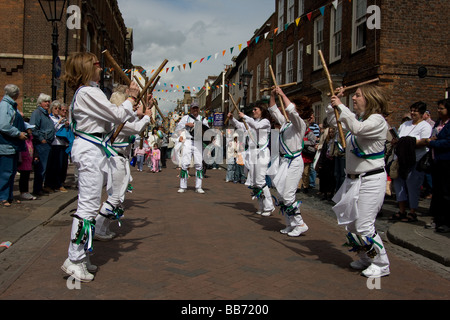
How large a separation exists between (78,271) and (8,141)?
15.0ft

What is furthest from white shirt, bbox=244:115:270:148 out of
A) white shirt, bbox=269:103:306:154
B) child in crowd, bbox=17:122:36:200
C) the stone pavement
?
child in crowd, bbox=17:122:36:200

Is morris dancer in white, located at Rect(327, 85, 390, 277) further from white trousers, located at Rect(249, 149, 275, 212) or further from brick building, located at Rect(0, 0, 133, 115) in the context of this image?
brick building, located at Rect(0, 0, 133, 115)

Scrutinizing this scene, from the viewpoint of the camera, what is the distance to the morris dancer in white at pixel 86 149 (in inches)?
147

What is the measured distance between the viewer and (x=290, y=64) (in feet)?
73.6

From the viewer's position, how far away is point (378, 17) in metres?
13.4

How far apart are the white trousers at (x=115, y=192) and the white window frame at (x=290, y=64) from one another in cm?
1743

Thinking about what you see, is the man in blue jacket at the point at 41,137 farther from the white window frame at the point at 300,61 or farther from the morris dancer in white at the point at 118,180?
the white window frame at the point at 300,61

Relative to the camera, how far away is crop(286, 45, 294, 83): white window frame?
2194 cm

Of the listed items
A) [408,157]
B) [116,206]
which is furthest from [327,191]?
[116,206]

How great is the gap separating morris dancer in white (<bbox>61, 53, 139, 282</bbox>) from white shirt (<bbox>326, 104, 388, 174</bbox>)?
2.15 m

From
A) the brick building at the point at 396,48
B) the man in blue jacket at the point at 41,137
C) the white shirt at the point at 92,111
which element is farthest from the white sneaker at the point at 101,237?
the brick building at the point at 396,48

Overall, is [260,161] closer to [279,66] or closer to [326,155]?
[326,155]
